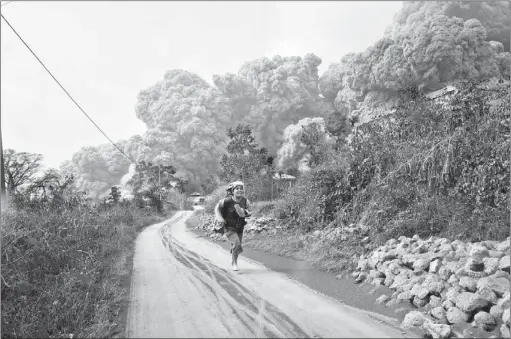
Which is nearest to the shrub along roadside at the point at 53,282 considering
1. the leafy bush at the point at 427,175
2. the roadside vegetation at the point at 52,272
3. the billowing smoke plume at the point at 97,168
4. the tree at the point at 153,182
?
the roadside vegetation at the point at 52,272

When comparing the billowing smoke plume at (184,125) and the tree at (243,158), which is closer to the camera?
the tree at (243,158)

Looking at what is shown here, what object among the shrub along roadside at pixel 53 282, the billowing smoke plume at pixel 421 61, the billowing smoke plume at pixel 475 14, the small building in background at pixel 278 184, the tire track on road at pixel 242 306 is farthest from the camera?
the billowing smoke plume at pixel 475 14

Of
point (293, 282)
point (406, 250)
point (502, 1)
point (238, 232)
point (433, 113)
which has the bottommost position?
point (293, 282)

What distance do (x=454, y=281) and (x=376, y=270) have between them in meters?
1.22

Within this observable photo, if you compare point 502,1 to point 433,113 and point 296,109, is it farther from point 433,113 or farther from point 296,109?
point 433,113

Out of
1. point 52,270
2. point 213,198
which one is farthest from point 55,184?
point 213,198

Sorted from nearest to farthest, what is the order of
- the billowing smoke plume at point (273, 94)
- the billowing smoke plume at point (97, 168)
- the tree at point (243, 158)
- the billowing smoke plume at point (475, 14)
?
the tree at point (243, 158)
the billowing smoke plume at point (273, 94)
the billowing smoke plume at point (97, 168)
the billowing smoke plume at point (475, 14)

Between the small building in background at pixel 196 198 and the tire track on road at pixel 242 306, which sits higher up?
the small building in background at pixel 196 198

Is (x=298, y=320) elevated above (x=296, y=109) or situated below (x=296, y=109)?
below

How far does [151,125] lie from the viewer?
4341 centimetres

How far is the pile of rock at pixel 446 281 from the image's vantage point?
2.78 m

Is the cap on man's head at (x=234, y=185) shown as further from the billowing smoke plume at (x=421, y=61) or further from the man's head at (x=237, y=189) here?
the billowing smoke plume at (x=421, y=61)

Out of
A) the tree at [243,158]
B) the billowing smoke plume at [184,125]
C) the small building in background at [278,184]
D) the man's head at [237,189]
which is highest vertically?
the billowing smoke plume at [184,125]

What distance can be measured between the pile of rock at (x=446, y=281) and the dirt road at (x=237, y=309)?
60cm
